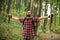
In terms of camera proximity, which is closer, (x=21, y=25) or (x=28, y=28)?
(x=28, y=28)

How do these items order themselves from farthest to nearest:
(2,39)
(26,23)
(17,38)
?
1. (17,38)
2. (2,39)
3. (26,23)

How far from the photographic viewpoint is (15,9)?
43.6m

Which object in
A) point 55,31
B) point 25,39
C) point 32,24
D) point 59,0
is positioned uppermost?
point 59,0

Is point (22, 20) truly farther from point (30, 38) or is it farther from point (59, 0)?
point (59, 0)

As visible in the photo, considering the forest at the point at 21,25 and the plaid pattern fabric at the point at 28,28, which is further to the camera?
the forest at the point at 21,25

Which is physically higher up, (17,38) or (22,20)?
(22,20)

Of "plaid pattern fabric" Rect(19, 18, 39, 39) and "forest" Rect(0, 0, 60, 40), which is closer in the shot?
"plaid pattern fabric" Rect(19, 18, 39, 39)

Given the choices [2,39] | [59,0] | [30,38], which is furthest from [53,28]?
[30,38]

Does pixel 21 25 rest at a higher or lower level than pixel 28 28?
Answer: lower

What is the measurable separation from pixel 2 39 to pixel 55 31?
16.6 metres

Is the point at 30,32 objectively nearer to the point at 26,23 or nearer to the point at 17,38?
the point at 26,23

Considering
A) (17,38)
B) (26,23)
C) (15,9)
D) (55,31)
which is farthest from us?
(15,9)

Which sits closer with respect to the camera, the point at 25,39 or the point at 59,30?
the point at 25,39

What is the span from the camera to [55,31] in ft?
96.3
